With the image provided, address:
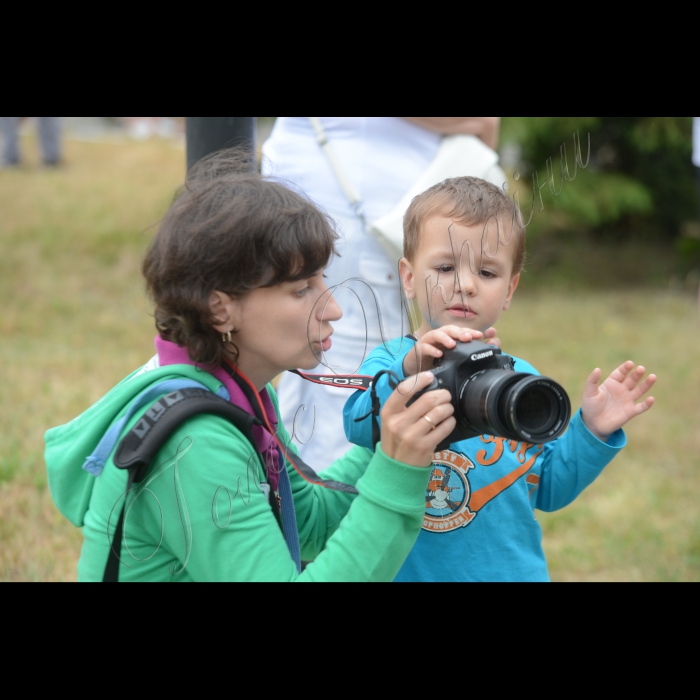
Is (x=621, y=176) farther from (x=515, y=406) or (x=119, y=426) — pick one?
(x=119, y=426)

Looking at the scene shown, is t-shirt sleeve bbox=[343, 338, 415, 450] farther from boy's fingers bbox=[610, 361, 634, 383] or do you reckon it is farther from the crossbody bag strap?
the crossbody bag strap

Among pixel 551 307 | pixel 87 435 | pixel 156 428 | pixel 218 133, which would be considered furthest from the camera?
pixel 551 307

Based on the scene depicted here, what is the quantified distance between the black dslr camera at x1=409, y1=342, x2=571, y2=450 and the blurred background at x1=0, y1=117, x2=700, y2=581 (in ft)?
0.94

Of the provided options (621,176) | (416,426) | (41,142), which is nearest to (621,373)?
(416,426)

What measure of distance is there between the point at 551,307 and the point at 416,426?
18.2 feet

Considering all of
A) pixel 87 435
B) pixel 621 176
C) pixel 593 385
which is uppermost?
pixel 621 176

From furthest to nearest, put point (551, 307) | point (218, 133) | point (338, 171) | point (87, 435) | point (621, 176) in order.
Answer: point (621, 176) → point (551, 307) → point (338, 171) → point (218, 133) → point (87, 435)

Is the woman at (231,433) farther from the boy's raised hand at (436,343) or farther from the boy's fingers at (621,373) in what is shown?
the boy's fingers at (621,373)

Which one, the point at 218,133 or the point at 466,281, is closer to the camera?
the point at 466,281

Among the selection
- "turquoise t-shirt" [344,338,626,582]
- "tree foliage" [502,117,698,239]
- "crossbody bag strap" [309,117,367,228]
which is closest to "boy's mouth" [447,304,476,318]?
"turquoise t-shirt" [344,338,626,582]

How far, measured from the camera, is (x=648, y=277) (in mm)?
6926

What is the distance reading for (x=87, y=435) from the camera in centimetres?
127

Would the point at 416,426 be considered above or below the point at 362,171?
below

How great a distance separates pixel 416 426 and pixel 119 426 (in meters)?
0.45
